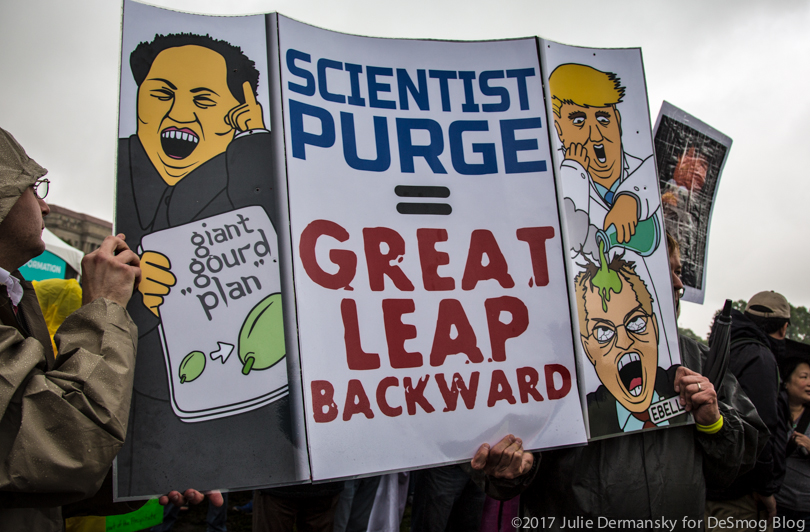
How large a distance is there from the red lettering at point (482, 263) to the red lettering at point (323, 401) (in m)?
0.50

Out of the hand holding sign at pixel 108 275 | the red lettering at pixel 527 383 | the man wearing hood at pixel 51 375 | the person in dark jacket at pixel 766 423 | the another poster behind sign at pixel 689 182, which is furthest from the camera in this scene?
the another poster behind sign at pixel 689 182

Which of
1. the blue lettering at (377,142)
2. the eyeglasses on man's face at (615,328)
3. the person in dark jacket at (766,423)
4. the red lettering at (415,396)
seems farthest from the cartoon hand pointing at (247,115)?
the person in dark jacket at (766,423)

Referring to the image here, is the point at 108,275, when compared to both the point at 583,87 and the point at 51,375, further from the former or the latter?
the point at 583,87

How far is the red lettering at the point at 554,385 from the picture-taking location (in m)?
1.44

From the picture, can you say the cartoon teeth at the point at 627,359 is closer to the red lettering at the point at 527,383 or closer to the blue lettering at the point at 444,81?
the red lettering at the point at 527,383

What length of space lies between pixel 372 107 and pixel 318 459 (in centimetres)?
102

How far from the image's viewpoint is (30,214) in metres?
1.06

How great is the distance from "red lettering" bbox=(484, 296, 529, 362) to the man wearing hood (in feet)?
3.07

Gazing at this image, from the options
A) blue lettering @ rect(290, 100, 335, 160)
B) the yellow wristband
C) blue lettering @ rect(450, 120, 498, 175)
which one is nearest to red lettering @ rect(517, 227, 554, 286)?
blue lettering @ rect(450, 120, 498, 175)

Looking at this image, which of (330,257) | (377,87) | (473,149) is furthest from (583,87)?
(330,257)

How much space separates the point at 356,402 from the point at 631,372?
2.96 ft

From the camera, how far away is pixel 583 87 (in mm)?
1710

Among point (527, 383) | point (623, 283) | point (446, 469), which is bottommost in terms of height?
point (446, 469)

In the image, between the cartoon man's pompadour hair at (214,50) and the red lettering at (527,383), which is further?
the red lettering at (527,383)
